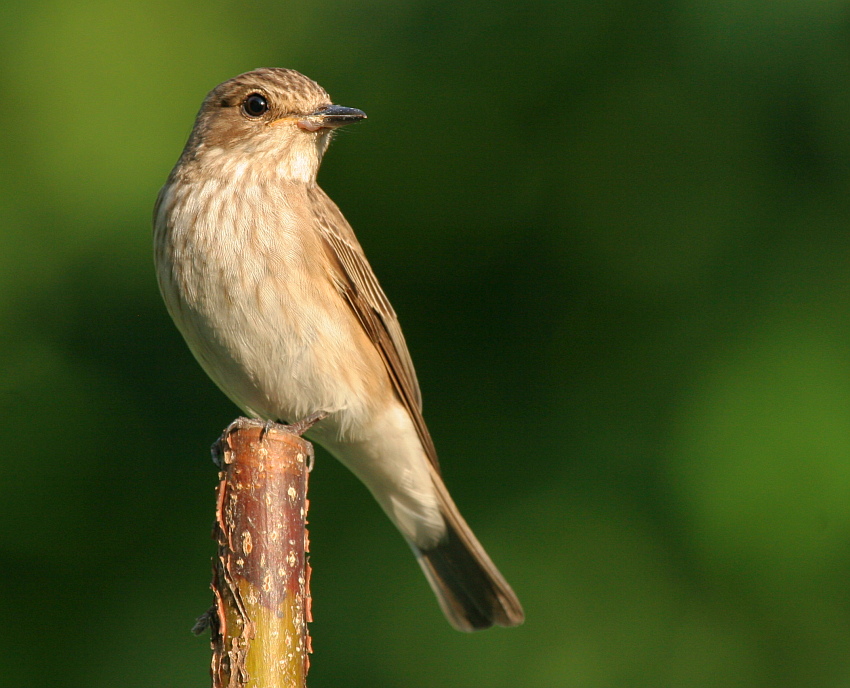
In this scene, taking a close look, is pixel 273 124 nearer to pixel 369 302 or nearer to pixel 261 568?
pixel 369 302

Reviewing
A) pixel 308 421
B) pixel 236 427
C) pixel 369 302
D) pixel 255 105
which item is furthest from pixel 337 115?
pixel 236 427

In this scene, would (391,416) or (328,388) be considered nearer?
(328,388)

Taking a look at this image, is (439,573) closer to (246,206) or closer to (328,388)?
(328,388)

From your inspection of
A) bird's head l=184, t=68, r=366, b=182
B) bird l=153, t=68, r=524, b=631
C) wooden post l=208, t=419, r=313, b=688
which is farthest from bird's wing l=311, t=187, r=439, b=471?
wooden post l=208, t=419, r=313, b=688

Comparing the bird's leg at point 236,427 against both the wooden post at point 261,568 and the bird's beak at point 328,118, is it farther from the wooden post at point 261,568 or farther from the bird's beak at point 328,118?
the bird's beak at point 328,118

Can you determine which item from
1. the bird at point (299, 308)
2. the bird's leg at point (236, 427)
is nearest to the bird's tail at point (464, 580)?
the bird at point (299, 308)

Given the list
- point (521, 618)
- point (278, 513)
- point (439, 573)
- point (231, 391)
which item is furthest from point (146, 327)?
point (278, 513)

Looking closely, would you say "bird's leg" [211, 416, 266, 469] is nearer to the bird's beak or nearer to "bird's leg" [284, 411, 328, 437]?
"bird's leg" [284, 411, 328, 437]
